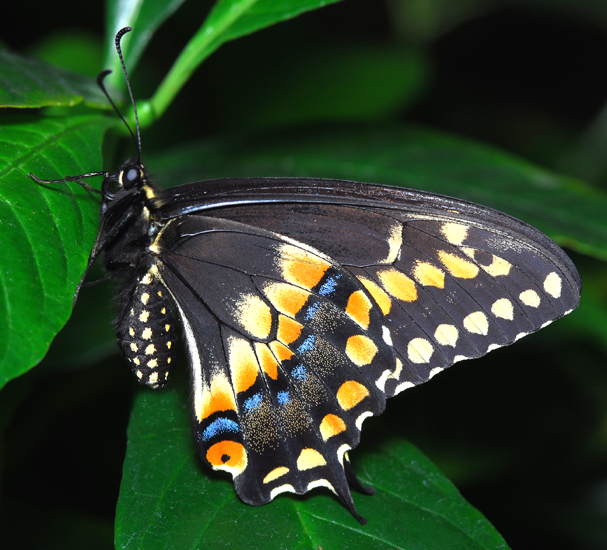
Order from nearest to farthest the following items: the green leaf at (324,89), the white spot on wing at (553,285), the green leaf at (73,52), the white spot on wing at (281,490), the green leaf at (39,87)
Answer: the green leaf at (39,87)
the white spot on wing at (281,490)
the white spot on wing at (553,285)
the green leaf at (73,52)
the green leaf at (324,89)

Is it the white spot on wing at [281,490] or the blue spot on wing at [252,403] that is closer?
the white spot on wing at [281,490]

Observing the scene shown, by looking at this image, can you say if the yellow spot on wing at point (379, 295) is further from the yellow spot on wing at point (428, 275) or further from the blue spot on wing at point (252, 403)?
the blue spot on wing at point (252, 403)

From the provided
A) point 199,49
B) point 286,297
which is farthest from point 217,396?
point 199,49

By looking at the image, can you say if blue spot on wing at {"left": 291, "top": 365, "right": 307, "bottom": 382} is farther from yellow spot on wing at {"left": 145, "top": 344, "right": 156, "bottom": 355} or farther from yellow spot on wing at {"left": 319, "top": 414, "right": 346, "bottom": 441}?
yellow spot on wing at {"left": 145, "top": 344, "right": 156, "bottom": 355}

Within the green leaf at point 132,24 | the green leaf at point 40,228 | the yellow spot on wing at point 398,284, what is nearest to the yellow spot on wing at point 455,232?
the yellow spot on wing at point 398,284

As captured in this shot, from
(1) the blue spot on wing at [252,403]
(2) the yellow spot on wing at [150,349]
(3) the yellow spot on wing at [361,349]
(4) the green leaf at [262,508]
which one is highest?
(3) the yellow spot on wing at [361,349]

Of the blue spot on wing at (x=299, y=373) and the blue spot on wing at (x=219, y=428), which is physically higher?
the blue spot on wing at (x=299, y=373)

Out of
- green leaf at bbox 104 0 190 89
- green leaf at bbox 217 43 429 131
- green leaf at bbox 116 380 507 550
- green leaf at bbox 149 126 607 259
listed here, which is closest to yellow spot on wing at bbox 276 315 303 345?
green leaf at bbox 116 380 507 550

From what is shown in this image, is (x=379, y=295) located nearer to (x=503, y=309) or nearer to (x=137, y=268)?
(x=503, y=309)
